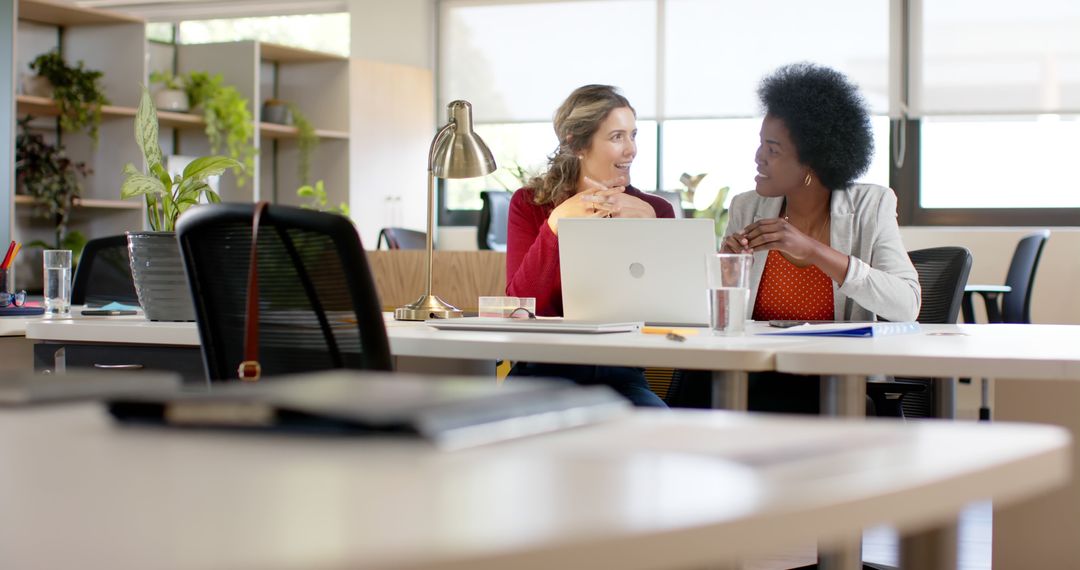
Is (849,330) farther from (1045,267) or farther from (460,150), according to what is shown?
(1045,267)

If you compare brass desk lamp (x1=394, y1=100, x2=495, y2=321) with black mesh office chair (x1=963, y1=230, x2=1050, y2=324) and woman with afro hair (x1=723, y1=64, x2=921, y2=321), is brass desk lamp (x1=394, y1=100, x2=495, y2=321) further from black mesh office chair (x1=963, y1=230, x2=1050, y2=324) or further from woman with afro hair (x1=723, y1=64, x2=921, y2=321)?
black mesh office chair (x1=963, y1=230, x2=1050, y2=324)

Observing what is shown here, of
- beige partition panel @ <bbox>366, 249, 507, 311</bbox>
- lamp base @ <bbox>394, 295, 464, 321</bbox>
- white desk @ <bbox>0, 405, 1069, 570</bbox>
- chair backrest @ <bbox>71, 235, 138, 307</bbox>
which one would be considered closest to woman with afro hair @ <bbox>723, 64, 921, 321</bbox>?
lamp base @ <bbox>394, 295, 464, 321</bbox>

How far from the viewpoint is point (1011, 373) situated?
154 centimetres

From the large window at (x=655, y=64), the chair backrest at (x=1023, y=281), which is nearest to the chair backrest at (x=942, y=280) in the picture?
the chair backrest at (x=1023, y=281)

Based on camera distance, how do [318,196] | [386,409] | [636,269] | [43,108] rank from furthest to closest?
1. [318,196]
2. [43,108]
3. [636,269]
4. [386,409]

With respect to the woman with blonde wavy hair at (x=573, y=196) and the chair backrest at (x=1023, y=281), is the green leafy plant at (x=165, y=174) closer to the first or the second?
the woman with blonde wavy hair at (x=573, y=196)

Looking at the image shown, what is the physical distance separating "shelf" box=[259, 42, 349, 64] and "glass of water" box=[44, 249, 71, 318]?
4.31 metres

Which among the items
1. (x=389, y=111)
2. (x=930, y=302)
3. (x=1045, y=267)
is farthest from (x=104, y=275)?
(x=1045, y=267)

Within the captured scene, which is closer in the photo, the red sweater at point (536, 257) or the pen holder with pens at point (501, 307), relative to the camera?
the pen holder with pens at point (501, 307)

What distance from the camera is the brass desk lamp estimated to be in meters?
2.44

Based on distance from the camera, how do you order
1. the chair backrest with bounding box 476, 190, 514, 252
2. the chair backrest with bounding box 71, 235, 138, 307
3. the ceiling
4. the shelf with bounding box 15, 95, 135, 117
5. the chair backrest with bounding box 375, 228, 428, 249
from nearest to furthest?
1. the chair backrest with bounding box 71, 235, 138, 307
2. the shelf with bounding box 15, 95, 135, 117
3. the chair backrest with bounding box 375, 228, 428, 249
4. the chair backrest with bounding box 476, 190, 514, 252
5. the ceiling

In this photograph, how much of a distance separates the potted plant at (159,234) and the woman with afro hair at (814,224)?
1.09 m

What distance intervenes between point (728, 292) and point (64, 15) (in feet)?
15.4

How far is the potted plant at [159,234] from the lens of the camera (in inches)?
90.7
